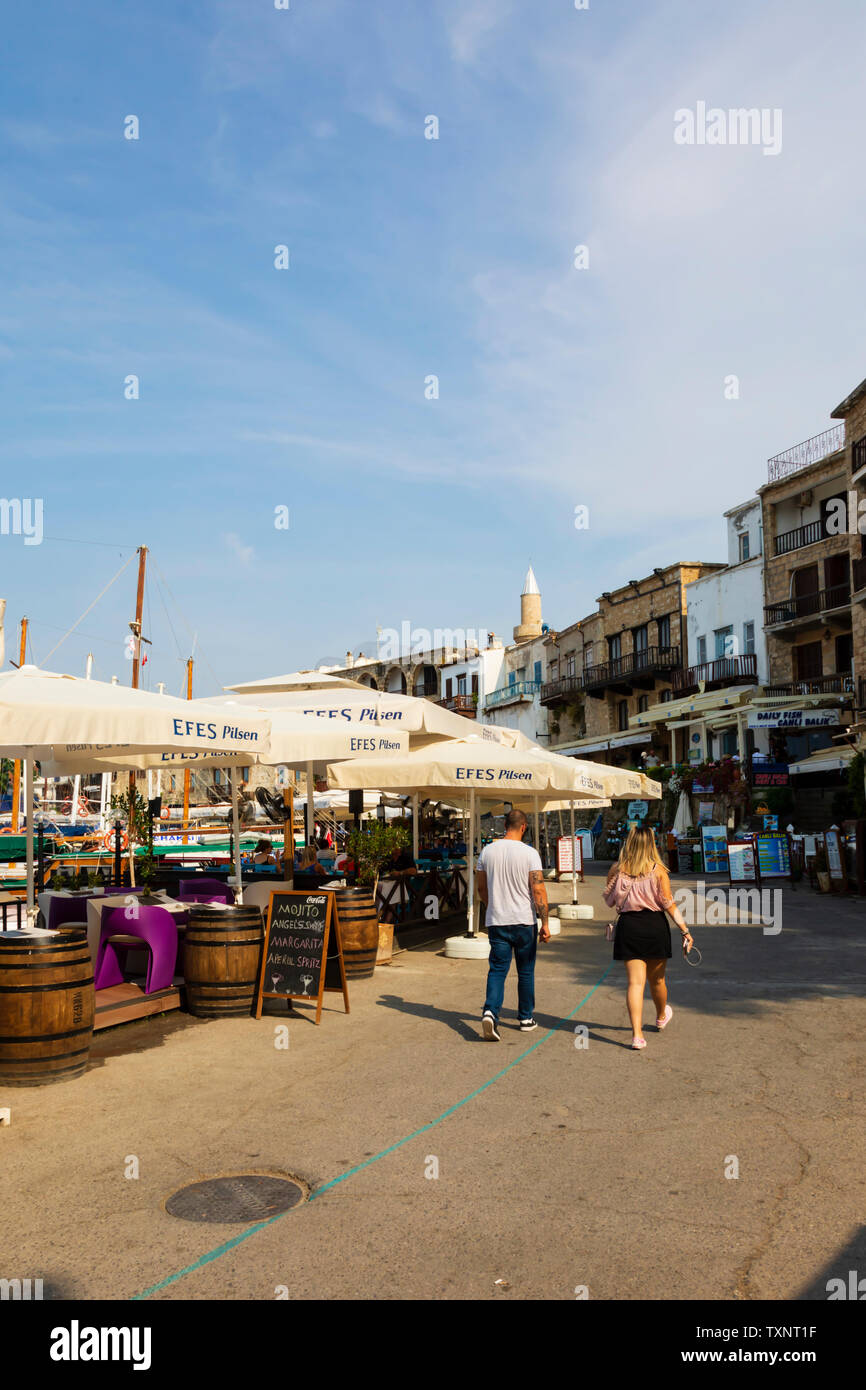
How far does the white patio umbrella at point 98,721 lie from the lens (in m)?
6.88

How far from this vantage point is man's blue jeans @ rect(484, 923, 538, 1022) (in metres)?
7.70

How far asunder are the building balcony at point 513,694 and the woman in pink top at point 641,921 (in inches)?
1939

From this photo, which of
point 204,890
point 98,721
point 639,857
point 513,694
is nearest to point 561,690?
point 513,694

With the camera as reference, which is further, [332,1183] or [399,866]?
[399,866]

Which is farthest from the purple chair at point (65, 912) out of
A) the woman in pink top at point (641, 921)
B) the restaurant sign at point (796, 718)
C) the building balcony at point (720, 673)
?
the building balcony at point (720, 673)

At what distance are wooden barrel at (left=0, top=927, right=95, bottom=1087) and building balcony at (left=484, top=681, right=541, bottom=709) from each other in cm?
5111

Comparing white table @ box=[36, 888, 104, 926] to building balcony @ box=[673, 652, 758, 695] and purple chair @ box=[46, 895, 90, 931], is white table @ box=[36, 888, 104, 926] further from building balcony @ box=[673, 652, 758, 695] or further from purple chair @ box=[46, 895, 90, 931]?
building balcony @ box=[673, 652, 758, 695]

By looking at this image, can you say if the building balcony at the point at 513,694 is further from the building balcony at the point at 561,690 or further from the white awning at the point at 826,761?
the white awning at the point at 826,761

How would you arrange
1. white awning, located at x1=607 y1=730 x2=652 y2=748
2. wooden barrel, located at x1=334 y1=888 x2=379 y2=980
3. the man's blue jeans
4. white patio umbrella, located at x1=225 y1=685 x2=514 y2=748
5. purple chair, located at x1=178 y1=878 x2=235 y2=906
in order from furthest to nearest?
1. white awning, located at x1=607 y1=730 x2=652 y2=748
2. purple chair, located at x1=178 y1=878 x2=235 y2=906
3. white patio umbrella, located at x1=225 y1=685 x2=514 y2=748
4. wooden barrel, located at x1=334 y1=888 x2=379 y2=980
5. the man's blue jeans

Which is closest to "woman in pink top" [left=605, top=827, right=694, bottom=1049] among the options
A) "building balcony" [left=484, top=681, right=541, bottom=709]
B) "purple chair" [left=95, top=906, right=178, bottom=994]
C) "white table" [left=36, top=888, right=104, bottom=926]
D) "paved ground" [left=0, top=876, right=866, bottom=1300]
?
"paved ground" [left=0, top=876, right=866, bottom=1300]

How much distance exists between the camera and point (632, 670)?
43.5m

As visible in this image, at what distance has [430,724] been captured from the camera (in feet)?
37.9

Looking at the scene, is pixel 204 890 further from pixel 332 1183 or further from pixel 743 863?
pixel 743 863

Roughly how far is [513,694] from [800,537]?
86.6ft
